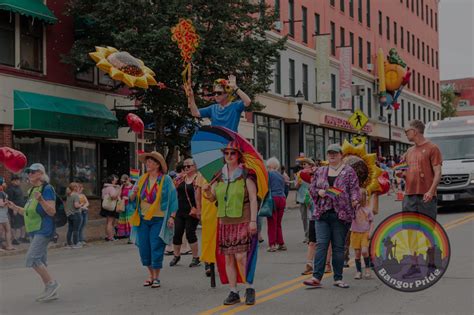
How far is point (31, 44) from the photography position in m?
22.7

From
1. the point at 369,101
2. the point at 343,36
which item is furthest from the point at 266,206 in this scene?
the point at 369,101

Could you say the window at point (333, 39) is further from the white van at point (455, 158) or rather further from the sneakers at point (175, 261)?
the sneakers at point (175, 261)

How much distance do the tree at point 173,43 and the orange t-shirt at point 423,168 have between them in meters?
12.1

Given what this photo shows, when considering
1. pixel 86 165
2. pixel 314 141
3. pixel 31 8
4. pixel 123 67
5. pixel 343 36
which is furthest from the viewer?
pixel 343 36

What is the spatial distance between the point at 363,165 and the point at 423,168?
784mm

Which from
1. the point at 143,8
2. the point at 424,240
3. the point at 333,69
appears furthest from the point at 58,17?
the point at 333,69

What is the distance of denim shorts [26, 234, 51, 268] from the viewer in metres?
8.88

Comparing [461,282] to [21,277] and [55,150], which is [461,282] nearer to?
[21,277]

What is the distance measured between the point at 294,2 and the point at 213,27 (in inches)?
763

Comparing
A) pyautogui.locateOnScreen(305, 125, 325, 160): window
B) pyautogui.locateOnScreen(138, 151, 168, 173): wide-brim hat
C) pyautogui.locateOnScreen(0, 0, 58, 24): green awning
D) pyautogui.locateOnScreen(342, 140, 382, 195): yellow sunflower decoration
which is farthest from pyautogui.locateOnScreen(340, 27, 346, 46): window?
pyautogui.locateOnScreen(138, 151, 168, 173): wide-brim hat

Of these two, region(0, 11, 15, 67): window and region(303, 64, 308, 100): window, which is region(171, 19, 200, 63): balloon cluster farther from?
region(303, 64, 308, 100): window

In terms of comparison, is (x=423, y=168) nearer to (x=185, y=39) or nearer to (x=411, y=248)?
(x=411, y=248)

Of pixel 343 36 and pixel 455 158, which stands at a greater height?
pixel 343 36

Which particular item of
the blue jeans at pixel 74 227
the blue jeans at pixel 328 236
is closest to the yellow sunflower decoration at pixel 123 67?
the blue jeans at pixel 328 236
